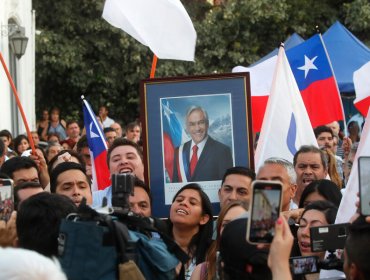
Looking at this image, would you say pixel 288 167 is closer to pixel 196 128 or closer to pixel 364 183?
pixel 196 128

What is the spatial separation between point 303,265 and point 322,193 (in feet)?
7.88

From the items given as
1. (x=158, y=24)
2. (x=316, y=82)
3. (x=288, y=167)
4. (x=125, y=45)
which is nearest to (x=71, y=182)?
(x=288, y=167)

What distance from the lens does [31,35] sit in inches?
870

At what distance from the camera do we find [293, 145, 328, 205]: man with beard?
26.0 feet

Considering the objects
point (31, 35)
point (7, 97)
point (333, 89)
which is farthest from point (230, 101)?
point (31, 35)

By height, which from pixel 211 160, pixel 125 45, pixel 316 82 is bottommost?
pixel 211 160

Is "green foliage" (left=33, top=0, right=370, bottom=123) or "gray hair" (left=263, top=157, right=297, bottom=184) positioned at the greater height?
"green foliage" (left=33, top=0, right=370, bottom=123)

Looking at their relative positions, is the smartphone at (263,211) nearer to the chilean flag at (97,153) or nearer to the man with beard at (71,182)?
the man with beard at (71,182)

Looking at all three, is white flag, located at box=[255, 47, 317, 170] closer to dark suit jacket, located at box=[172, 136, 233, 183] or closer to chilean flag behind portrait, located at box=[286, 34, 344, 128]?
dark suit jacket, located at box=[172, 136, 233, 183]

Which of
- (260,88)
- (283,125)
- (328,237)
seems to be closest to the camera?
(328,237)

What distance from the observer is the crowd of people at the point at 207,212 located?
4.00 metres

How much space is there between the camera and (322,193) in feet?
22.1

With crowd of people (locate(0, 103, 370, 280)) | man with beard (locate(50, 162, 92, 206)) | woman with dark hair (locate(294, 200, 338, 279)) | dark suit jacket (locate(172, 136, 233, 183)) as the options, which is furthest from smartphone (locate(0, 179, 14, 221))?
dark suit jacket (locate(172, 136, 233, 183))

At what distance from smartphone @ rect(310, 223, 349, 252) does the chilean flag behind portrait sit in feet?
21.3
